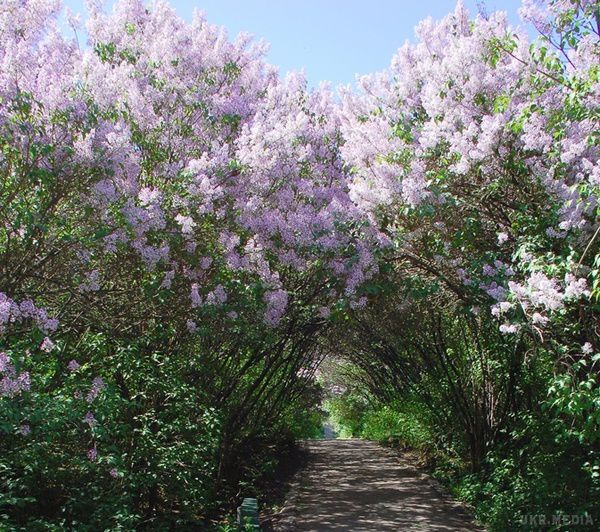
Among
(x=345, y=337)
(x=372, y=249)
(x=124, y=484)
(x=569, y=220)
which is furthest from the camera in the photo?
(x=345, y=337)

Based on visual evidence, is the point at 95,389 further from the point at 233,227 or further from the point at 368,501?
the point at 368,501

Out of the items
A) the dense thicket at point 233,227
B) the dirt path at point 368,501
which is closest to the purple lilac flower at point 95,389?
the dense thicket at point 233,227

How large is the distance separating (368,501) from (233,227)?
554 centimetres

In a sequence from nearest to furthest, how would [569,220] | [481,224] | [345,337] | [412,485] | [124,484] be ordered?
[569,220] → [124,484] → [481,224] → [412,485] → [345,337]

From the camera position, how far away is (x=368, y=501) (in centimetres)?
973

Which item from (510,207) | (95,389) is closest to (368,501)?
(510,207)

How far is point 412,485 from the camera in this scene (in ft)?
36.2

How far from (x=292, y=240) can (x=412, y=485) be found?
21.3 feet

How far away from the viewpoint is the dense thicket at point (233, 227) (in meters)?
4.65

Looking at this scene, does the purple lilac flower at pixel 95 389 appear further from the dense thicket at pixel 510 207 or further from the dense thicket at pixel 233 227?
the dense thicket at pixel 510 207

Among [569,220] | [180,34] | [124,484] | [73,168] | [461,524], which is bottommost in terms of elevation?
[461,524]

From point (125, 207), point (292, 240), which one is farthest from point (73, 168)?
point (292, 240)

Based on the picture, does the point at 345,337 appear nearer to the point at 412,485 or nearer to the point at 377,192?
the point at 412,485

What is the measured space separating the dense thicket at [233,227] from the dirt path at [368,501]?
2.74 feet
